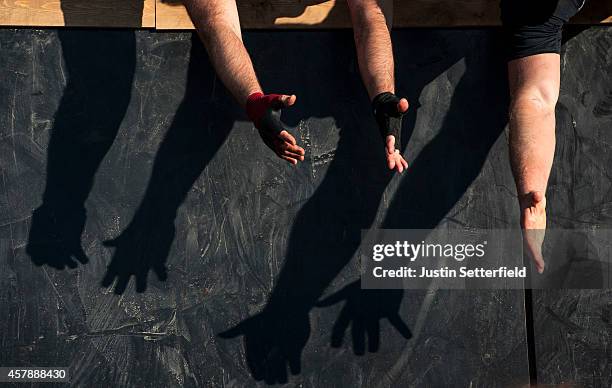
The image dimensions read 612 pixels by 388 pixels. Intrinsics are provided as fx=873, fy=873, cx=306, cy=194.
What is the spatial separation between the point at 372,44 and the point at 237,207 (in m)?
0.95

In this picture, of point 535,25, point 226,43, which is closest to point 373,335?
point 226,43

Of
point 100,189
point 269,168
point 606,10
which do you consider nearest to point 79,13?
point 100,189

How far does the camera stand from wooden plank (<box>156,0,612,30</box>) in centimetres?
411

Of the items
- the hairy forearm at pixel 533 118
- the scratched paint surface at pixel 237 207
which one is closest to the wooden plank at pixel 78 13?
the scratched paint surface at pixel 237 207

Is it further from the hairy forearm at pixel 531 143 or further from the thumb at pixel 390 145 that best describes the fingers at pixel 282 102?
the hairy forearm at pixel 531 143

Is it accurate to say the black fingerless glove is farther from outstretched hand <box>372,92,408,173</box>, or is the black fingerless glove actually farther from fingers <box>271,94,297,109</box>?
fingers <box>271,94,297,109</box>

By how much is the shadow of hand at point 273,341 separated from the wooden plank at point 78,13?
148 centimetres

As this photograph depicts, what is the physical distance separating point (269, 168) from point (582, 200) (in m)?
1.46

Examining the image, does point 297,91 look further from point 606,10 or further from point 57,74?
point 606,10

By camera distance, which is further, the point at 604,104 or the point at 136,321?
the point at 604,104

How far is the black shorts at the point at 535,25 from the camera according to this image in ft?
12.7

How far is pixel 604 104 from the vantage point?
414 centimetres

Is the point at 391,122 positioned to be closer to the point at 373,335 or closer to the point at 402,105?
the point at 402,105

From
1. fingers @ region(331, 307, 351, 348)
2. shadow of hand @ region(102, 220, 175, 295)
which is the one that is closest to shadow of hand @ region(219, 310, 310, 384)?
fingers @ region(331, 307, 351, 348)
